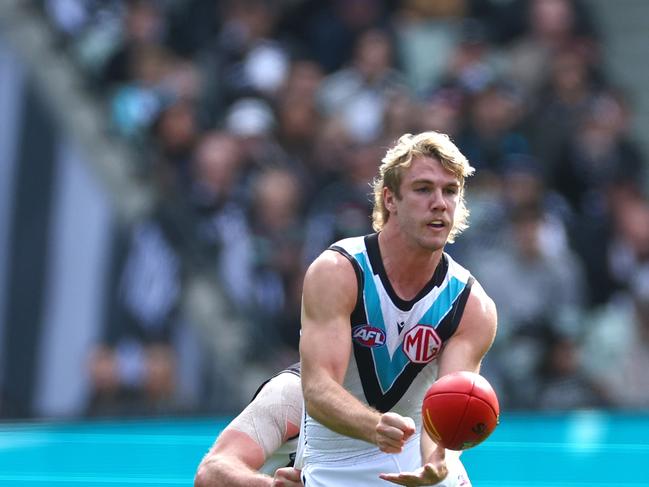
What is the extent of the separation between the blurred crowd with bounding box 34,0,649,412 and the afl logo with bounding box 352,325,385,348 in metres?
5.55

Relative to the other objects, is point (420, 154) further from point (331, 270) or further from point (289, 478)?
point (289, 478)

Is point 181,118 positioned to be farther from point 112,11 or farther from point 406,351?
point 406,351

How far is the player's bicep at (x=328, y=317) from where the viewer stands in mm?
6730

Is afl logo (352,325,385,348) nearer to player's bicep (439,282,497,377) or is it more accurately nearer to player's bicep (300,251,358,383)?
player's bicep (300,251,358,383)

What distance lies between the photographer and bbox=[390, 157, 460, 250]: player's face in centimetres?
673

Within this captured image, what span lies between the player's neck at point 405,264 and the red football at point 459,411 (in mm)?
651

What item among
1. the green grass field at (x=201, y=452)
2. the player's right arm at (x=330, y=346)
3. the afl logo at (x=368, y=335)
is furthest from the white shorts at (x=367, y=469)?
the green grass field at (x=201, y=452)

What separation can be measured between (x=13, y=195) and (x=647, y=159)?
5.71 metres

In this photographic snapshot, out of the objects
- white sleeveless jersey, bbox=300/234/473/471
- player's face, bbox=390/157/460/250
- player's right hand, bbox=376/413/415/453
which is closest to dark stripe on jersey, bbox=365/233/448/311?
white sleeveless jersey, bbox=300/234/473/471

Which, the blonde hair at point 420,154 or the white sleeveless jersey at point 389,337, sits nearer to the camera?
the blonde hair at point 420,154

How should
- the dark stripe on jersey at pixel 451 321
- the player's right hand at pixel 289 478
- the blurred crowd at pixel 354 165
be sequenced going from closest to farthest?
the dark stripe on jersey at pixel 451 321, the player's right hand at pixel 289 478, the blurred crowd at pixel 354 165

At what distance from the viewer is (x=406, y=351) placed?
275 inches

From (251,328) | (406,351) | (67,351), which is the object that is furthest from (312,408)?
(67,351)

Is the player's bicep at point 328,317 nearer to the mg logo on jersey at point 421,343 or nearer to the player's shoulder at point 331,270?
the player's shoulder at point 331,270
